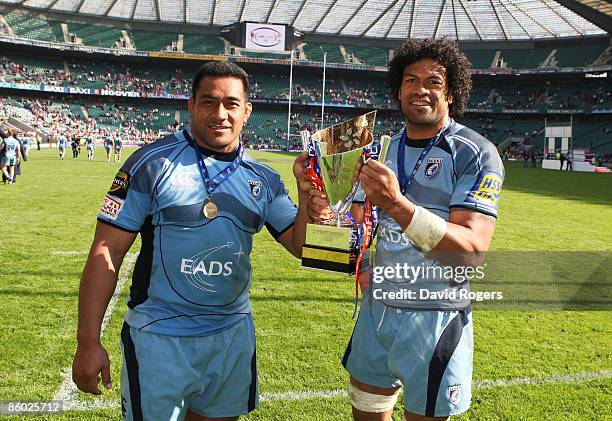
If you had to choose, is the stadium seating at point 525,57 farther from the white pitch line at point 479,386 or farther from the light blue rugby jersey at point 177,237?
the light blue rugby jersey at point 177,237

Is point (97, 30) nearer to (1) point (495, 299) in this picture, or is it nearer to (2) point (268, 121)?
(2) point (268, 121)

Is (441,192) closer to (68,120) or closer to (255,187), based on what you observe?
(255,187)

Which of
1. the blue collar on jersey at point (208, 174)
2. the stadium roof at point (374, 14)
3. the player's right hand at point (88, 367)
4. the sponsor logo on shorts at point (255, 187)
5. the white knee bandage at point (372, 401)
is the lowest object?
the white knee bandage at point (372, 401)

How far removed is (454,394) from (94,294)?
5.28 feet

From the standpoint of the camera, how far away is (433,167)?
2297mm

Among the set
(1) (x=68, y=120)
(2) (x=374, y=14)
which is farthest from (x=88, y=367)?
(2) (x=374, y=14)

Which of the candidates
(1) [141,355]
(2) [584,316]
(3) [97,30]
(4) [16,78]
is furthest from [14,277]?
(3) [97,30]

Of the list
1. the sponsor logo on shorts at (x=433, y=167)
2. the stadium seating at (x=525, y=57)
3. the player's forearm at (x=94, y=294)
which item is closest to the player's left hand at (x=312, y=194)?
the sponsor logo on shorts at (x=433, y=167)

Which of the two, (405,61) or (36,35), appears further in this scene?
(36,35)

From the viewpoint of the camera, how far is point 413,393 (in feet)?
7.34

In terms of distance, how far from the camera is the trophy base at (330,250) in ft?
6.08

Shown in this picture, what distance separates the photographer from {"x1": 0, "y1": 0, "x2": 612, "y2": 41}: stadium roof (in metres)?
50.1

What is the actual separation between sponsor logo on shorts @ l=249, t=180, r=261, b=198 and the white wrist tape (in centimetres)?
74

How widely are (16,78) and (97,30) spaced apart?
1044 cm
